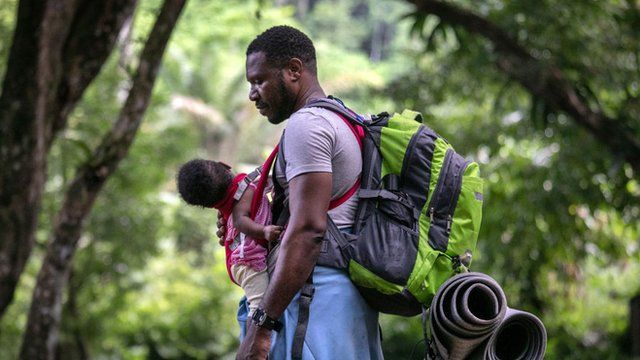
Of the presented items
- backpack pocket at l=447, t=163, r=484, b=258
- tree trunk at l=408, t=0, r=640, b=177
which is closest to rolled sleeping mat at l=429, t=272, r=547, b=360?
backpack pocket at l=447, t=163, r=484, b=258

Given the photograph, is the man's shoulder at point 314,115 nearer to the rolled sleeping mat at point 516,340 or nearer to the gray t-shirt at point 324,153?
the gray t-shirt at point 324,153

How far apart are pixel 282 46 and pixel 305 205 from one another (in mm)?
531

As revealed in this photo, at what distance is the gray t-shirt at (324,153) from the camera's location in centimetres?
269

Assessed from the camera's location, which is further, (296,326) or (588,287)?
(588,287)

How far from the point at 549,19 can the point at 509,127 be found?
208 cm

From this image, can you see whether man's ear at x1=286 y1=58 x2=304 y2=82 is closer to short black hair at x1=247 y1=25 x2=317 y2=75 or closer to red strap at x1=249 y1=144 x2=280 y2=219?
short black hair at x1=247 y1=25 x2=317 y2=75

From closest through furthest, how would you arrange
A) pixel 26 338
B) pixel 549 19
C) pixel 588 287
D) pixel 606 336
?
pixel 26 338
pixel 549 19
pixel 606 336
pixel 588 287

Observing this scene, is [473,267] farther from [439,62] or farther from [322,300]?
[322,300]

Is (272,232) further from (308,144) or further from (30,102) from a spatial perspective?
(30,102)

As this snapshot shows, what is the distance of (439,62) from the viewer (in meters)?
10.2

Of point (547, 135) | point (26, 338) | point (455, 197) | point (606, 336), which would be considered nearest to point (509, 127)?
point (547, 135)

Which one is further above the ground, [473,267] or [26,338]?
[26,338]

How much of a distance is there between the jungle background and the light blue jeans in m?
2.86

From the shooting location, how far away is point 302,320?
2.74m
